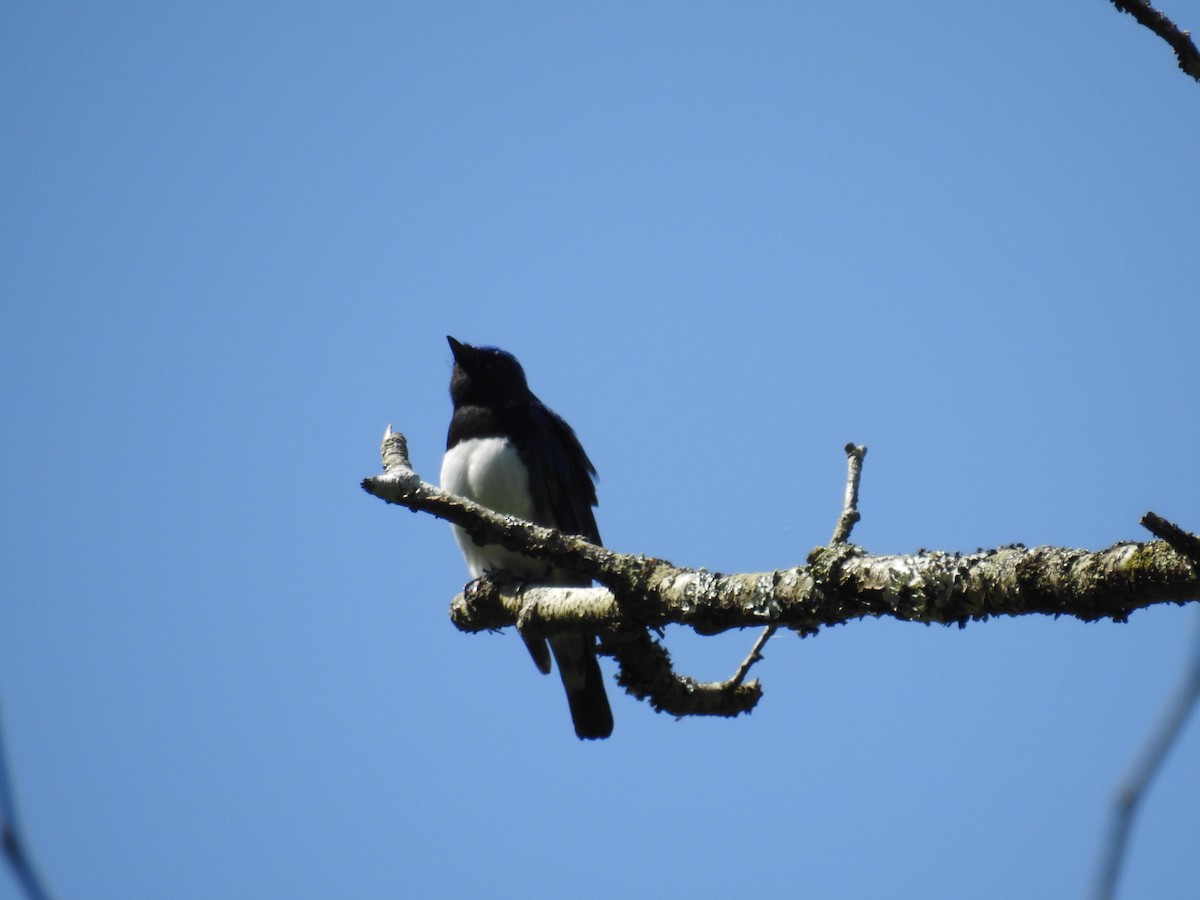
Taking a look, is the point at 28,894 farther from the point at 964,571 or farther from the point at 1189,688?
the point at 964,571

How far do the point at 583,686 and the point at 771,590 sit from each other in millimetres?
3630

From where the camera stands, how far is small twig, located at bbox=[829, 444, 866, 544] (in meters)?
3.54

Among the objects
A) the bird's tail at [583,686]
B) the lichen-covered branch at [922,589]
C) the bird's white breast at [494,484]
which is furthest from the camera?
the bird's white breast at [494,484]

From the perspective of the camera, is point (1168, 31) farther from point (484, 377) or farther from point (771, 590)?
point (484, 377)

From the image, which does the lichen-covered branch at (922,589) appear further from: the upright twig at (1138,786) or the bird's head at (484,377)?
the bird's head at (484,377)

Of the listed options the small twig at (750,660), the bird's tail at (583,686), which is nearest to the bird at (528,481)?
the bird's tail at (583,686)

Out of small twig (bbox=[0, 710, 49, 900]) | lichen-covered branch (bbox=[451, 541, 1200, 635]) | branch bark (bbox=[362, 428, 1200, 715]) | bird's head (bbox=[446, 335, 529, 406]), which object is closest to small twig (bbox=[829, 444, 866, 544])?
branch bark (bbox=[362, 428, 1200, 715])

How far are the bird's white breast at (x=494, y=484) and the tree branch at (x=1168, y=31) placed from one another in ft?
15.3

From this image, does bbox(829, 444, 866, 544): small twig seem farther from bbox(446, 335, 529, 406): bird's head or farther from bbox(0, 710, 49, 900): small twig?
bbox(446, 335, 529, 406): bird's head

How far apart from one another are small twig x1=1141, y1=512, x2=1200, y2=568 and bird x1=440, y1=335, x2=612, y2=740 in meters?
4.38

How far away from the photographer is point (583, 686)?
6289 millimetres

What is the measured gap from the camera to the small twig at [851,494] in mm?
3535

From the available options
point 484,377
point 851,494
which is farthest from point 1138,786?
point 484,377

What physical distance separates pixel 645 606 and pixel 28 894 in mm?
2077
